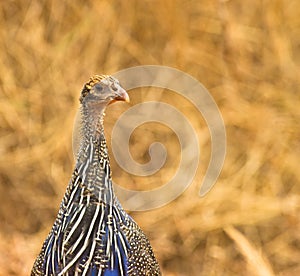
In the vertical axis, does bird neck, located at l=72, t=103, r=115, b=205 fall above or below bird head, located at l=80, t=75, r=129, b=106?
below

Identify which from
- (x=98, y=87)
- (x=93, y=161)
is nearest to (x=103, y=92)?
(x=98, y=87)

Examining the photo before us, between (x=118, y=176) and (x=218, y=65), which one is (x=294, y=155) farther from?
(x=118, y=176)

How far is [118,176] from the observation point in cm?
468

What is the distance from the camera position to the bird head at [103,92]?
246cm

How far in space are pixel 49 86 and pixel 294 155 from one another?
4.97 ft

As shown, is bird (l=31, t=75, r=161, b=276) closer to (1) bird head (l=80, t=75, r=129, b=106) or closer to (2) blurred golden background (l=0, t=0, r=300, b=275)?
(1) bird head (l=80, t=75, r=129, b=106)

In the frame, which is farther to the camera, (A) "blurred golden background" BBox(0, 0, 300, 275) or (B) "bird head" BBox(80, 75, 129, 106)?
(A) "blurred golden background" BBox(0, 0, 300, 275)

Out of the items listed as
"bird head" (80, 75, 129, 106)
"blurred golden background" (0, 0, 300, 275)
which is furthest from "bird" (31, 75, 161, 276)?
"blurred golden background" (0, 0, 300, 275)

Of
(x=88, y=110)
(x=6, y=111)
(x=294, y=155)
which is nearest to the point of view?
(x=88, y=110)

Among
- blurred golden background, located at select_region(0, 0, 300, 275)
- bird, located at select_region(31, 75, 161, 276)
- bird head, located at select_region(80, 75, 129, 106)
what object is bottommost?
bird, located at select_region(31, 75, 161, 276)

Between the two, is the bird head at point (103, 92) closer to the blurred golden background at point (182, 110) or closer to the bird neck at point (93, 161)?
the bird neck at point (93, 161)

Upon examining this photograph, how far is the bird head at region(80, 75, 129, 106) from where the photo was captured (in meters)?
2.46

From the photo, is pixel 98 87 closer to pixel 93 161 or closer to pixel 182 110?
pixel 93 161

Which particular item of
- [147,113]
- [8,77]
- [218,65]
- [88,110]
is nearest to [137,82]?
[147,113]
